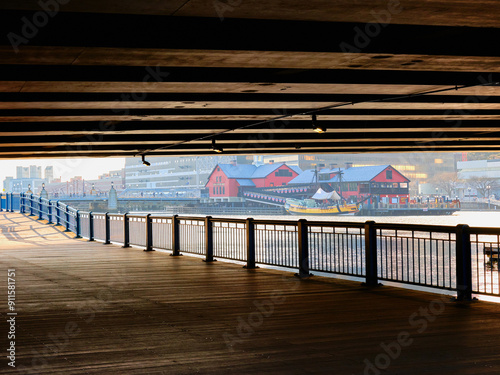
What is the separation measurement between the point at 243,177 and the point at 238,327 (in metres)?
111

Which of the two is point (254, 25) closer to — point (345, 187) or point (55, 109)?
point (55, 109)

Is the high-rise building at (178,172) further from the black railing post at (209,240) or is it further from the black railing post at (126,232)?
the black railing post at (209,240)

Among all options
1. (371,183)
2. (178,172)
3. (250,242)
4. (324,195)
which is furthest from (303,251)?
(178,172)

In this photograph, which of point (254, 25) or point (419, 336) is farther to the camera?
point (254, 25)

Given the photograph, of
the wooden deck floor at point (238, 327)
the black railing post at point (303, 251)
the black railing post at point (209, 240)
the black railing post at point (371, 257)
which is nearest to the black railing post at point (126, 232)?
the black railing post at point (209, 240)

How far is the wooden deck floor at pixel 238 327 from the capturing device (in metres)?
5.92

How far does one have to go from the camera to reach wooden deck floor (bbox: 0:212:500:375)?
19.4ft

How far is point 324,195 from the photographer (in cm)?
10988

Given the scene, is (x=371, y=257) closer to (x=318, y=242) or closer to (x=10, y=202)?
(x=318, y=242)

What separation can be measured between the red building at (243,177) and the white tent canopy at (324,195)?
11.2 meters

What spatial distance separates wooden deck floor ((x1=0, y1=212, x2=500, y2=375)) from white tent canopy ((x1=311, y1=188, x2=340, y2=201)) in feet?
308

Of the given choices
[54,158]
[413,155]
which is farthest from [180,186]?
[54,158]

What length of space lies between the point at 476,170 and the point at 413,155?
21.4m

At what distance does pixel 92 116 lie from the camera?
15.6 meters
